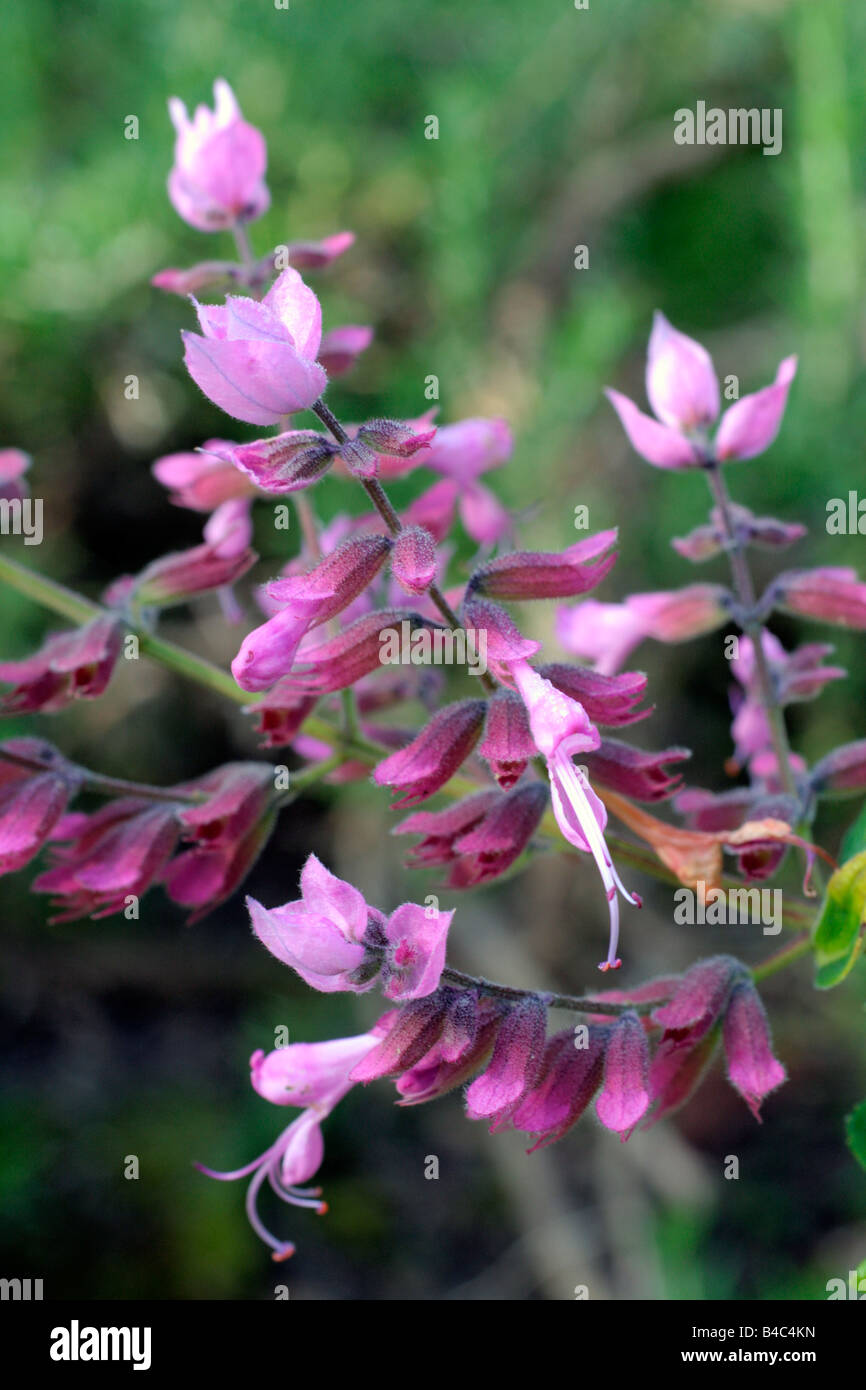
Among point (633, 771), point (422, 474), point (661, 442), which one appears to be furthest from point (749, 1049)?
point (422, 474)

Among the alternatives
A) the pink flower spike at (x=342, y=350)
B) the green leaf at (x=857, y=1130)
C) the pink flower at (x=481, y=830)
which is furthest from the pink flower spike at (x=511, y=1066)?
the pink flower spike at (x=342, y=350)

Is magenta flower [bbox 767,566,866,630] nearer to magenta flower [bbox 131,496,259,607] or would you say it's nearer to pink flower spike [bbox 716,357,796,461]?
pink flower spike [bbox 716,357,796,461]

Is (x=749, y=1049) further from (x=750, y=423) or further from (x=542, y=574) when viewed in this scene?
(x=750, y=423)

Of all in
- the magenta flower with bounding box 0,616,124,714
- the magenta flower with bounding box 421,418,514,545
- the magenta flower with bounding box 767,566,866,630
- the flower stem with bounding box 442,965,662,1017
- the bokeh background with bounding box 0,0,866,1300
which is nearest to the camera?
the flower stem with bounding box 442,965,662,1017

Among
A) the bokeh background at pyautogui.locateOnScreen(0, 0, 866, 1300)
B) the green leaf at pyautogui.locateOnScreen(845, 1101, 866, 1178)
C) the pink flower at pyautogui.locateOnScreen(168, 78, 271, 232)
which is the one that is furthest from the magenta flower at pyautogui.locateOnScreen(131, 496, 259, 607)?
the bokeh background at pyautogui.locateOnScreen(0, 0, 866, 1300)

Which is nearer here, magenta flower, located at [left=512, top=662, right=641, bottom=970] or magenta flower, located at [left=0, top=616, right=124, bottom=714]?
magenta flower, located at [left=512, top=662, right=641, bottom=970]

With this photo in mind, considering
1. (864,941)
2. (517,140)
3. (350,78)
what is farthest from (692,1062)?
(350,78)

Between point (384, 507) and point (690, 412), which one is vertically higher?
point (690, 412)
